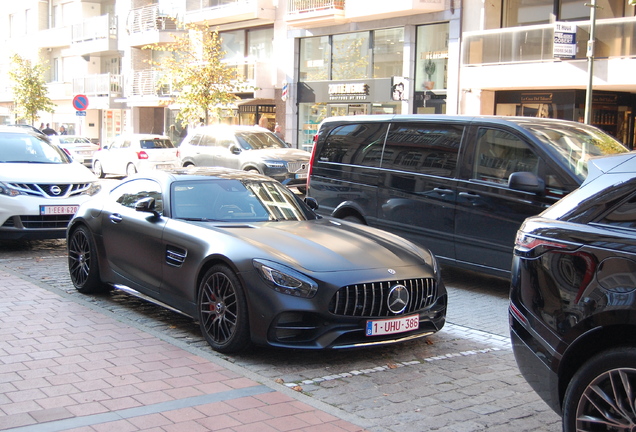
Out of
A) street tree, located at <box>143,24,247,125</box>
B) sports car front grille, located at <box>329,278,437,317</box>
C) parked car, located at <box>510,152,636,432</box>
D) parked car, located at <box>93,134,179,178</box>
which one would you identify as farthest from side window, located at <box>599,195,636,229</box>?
street tree, located at <box>143,24,247,125</box>

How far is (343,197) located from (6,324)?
4769 mm

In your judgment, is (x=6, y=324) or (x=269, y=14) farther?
(x=269, y=14)

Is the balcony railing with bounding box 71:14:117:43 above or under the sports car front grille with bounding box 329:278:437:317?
above

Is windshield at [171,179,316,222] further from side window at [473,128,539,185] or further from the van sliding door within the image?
side window at [473,128,539,185]

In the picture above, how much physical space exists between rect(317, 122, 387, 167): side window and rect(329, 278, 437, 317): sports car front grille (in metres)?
4.00

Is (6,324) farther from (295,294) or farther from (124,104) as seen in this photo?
(124,104)

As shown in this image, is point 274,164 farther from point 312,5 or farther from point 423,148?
point 312,5

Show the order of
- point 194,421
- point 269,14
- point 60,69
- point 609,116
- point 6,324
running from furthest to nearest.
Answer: point 60,69 < point 269,14 < point 609,116 < point 6,324 < point 194,421

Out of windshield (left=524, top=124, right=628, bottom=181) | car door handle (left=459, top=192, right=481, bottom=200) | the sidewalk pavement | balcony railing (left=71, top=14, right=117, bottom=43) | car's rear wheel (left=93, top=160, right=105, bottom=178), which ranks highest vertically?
balcony railing (left=71, top=14, right=117, bottom=43)

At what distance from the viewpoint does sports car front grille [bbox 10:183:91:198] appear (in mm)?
10656

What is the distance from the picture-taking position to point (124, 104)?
4400 cm

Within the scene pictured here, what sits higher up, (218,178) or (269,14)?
(269,14)

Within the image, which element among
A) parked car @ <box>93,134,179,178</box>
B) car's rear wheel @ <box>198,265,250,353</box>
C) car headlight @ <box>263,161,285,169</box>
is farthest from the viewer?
parked car @ <box>93,134,179,178</box>

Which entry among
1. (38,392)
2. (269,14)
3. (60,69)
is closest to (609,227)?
(38,392)
